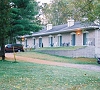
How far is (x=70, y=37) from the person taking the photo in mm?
36781

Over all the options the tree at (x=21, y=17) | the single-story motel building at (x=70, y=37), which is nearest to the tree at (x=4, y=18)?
the tree at (x=21, y=17)

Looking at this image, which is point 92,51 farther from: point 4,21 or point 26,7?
point 4,21

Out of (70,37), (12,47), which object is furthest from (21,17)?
(12,47)

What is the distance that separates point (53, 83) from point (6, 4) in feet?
Answer: 41.1

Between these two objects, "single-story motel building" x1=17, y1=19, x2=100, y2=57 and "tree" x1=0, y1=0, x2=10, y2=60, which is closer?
"tree" x1=0, y1=0, x2=10, y2=60

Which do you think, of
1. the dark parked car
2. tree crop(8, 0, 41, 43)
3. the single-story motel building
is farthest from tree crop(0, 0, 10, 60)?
the dark parked car

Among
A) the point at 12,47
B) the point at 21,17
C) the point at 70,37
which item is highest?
the point at 21,17

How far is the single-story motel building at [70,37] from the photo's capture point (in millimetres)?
31578

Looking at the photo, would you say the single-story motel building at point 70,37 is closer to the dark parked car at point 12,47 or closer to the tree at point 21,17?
the dark parked car at point 12,47

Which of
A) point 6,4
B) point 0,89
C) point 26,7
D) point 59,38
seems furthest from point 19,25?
point 0,89

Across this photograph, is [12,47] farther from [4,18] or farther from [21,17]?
[4,18]

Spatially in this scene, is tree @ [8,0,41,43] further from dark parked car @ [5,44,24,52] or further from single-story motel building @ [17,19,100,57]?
dark parked car @ [5,44,24,52]

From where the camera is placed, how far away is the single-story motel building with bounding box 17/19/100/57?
104ft

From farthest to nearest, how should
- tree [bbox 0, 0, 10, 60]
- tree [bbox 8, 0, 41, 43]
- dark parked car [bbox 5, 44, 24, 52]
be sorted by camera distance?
dark parked car [bbox 5, 44, 24, 52]
tree [bbox 8, 0, 41, 43]
tree [bbox 0, 0, 10, 60]
